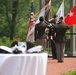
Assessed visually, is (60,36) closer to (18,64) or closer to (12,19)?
(18,64)

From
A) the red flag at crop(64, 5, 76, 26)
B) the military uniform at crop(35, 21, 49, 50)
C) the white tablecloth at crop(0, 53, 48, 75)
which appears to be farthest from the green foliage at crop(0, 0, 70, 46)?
the white tablecloth at crop(0, 53, 48, 75)

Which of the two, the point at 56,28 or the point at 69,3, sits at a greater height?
the point at 69,3

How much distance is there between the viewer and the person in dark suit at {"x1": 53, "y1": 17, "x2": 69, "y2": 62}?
16094 mm

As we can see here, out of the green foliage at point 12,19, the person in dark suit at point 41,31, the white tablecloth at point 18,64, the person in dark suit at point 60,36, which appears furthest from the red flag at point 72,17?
the green foliage at point 12,19

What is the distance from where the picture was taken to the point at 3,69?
7.81m

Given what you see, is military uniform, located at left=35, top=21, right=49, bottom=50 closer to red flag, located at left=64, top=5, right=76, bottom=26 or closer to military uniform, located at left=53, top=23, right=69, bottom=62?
military uniform, located at left=53, top=23, right=69, bottom=62

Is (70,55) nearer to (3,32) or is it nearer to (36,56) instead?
(3,32)

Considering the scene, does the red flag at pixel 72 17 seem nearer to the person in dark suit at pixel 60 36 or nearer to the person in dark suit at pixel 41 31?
the person in dark suit at pixel 60 36

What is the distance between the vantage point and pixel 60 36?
16422 millimetres

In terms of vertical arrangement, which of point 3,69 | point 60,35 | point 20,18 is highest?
point 20,18

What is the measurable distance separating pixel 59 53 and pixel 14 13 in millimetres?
12709

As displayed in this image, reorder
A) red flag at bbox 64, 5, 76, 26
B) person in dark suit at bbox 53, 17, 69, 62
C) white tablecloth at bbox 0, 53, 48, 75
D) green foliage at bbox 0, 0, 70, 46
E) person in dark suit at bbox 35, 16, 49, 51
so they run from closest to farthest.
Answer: white tablecloth at bbox 0, 53, 48, 75 → red flag at bbox 64, 5, 76, 26 → person in dark suit at bbox 53, 17, 69, 62 → person in dark suit at bbox 35, 16, 49, 51 → green foliage at bbox 0, 0, 70, 46

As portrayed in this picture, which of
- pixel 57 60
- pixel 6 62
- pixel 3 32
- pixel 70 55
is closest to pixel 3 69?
pixel 6 62

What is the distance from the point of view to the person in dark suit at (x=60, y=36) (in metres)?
16.1
